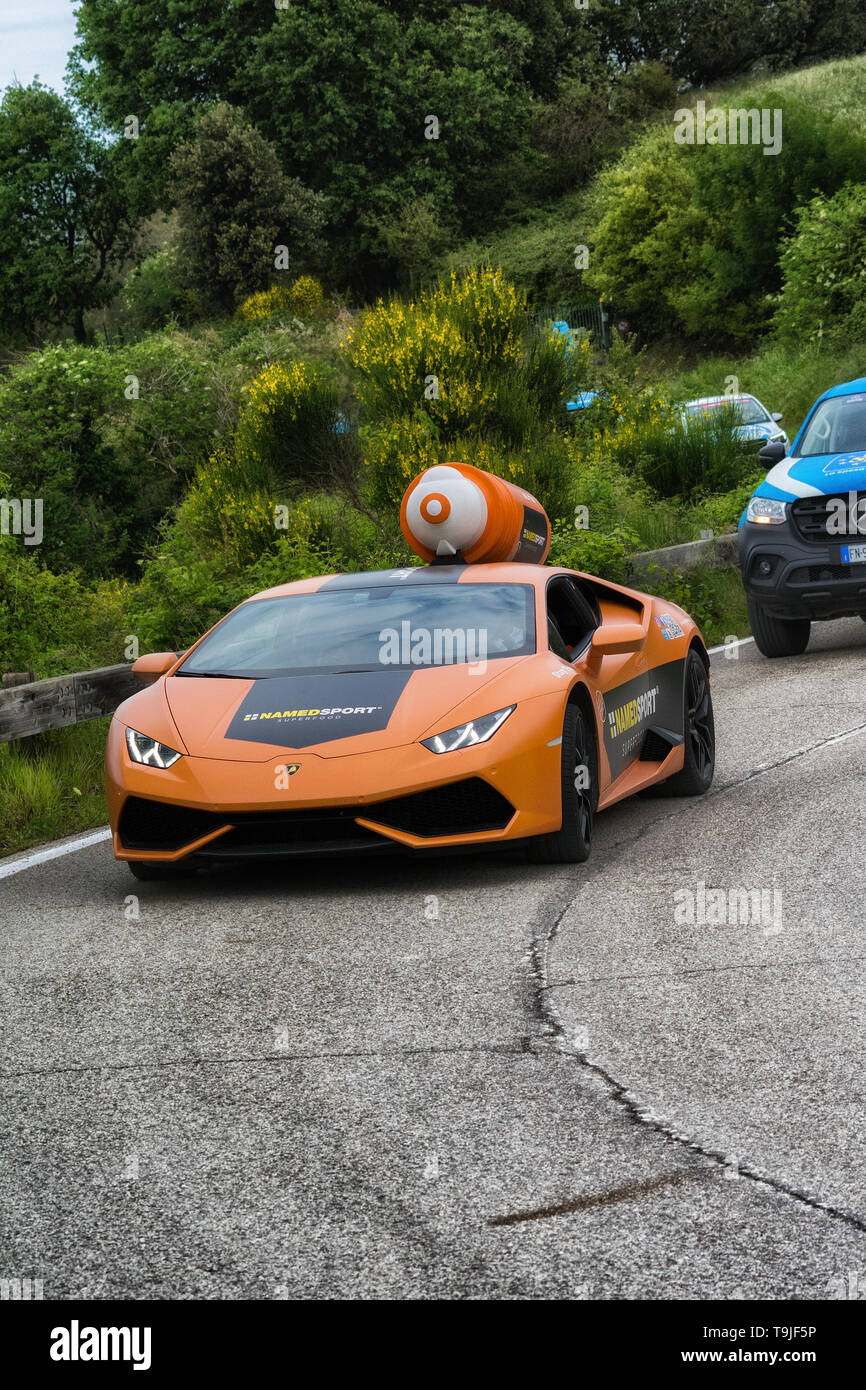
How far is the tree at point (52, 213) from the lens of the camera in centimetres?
6272

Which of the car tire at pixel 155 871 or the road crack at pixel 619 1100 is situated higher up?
the road crack at pixel 619 1100

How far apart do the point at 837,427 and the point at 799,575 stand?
151 centimetres

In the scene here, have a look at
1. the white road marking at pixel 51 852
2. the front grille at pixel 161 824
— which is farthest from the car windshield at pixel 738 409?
the front grille at pixel 161 824

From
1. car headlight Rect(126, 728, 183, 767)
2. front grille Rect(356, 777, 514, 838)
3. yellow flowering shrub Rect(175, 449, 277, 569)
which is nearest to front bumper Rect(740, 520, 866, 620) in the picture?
yellow flowering shrub Rect(175, 449, 277, 569)

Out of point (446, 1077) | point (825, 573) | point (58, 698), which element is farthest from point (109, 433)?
point (446, 1077)

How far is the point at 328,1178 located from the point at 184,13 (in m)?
60.4

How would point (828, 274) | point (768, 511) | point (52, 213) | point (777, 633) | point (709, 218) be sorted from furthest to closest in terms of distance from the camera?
point (52, 213) < point (709, 218) < point (828, 274) < point (777, 633) < point (768, 511)

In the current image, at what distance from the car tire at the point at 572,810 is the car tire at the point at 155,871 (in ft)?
4.69

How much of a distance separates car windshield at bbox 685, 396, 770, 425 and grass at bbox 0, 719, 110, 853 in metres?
12.2

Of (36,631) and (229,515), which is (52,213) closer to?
(229,515)

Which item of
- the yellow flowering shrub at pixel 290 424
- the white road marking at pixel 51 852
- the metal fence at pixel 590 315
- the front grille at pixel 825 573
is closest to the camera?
the white road marking at pixel 51 852

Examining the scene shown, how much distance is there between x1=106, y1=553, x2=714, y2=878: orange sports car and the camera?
6.62 metres

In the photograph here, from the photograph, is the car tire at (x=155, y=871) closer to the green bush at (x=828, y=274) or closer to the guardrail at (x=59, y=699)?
the guardrail at (x=59, y=699)

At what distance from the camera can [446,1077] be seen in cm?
437
